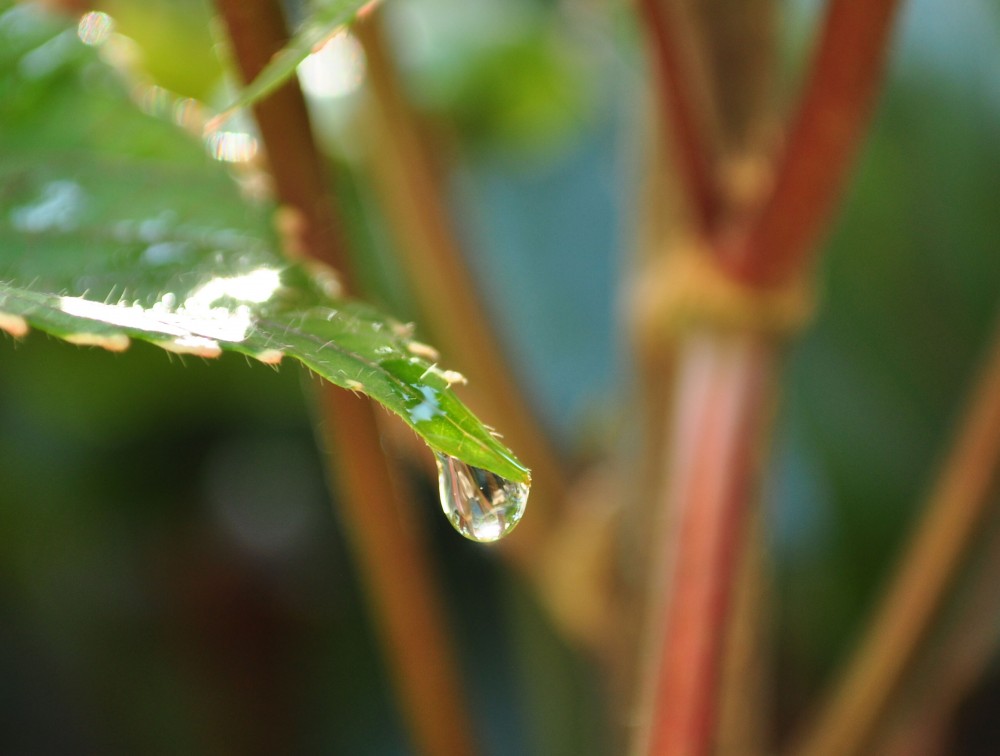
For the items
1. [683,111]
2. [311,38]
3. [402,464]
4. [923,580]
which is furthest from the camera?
[402,464]

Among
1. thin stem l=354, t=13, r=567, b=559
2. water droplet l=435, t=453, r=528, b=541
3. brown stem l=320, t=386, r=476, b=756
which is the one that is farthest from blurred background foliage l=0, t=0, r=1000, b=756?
water droplet l=435, t=453, r=528, b=541

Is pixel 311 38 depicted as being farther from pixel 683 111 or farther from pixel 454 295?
pixel 454 295

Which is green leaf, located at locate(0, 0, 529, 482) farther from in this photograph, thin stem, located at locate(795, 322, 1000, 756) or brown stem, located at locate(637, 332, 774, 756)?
thin stem, located at locate(795, 322, 1000, 756)

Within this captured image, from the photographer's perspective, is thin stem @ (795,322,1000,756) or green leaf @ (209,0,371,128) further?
thin stem @ (795,322,1000,756)

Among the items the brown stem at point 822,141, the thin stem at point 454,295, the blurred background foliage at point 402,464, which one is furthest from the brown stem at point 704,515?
the blurred background foliage at point 402,464

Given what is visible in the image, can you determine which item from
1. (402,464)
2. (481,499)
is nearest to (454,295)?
(402,464)

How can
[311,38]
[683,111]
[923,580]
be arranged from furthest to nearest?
[923,580] < [683,111] < [311,38]
